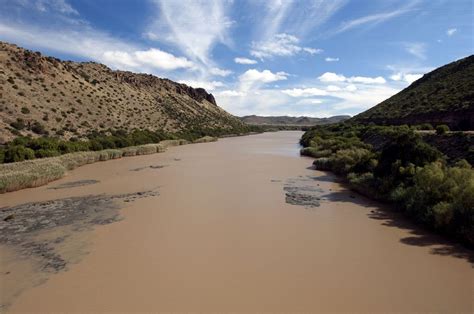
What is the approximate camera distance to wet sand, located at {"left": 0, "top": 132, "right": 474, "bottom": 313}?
642cm

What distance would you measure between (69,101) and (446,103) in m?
42.7

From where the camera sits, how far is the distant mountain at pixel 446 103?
1163 inches

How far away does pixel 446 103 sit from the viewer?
34531 millimetres

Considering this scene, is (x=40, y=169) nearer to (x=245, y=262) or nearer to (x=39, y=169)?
(x=39, y=169)

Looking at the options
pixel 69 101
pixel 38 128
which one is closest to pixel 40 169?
pixel 38 128

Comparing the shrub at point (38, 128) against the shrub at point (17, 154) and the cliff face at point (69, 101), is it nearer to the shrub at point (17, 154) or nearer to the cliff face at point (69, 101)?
the cliff face at point (69, 101)

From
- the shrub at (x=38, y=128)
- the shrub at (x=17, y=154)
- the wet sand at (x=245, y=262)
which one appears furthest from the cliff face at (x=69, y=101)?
the wet sand at (x=245, y=262)

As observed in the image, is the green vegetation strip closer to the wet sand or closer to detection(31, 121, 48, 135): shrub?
the wet sand

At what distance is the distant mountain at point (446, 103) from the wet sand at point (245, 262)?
2091 cm

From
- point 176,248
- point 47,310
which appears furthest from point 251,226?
point 47,310

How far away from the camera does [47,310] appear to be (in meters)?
6.13

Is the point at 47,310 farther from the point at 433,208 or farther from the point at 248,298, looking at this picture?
the point at 433,208

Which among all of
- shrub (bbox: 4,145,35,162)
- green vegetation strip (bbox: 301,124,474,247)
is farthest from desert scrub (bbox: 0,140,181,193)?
green vegetation strip (bbox: 301,124,474,247)

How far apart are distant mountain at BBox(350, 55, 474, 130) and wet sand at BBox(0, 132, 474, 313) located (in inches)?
823
